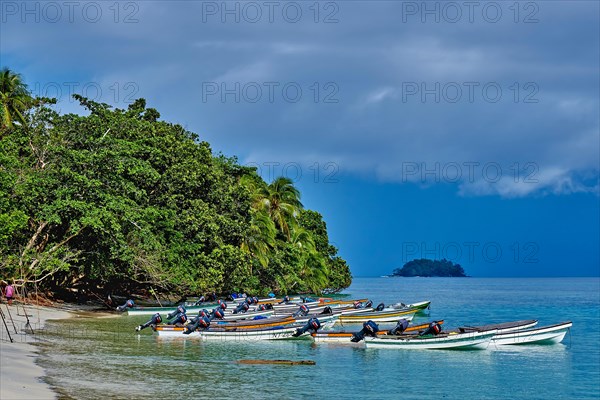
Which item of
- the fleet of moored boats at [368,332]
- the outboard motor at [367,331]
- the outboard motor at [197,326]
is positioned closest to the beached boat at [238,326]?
the fleet of moored boats at [368,332]

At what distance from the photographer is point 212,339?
30078 millimetres

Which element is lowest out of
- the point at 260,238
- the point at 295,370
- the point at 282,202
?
the point at 295,370

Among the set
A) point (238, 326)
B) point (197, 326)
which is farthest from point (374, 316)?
point (197, 326)

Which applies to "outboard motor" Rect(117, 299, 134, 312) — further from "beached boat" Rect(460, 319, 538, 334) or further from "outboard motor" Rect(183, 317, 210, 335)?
"beached boat" Rect(460, 319, 538, 334)

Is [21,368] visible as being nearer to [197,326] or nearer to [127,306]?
[197,326]

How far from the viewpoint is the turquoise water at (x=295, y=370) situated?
18766mm

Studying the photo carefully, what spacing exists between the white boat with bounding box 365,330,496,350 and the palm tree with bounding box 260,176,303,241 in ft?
119

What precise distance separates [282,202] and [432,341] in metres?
38.9

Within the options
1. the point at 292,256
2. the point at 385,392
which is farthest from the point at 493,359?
the point at 292,256

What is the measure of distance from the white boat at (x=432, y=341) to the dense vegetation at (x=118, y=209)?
584 inches

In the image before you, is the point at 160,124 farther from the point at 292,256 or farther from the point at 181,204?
the point at 292,256

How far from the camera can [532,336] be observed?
30.7m

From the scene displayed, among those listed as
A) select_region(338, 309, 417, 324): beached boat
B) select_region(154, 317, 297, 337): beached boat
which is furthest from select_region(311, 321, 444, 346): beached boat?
select_region(338, 309, 417, 324): beached boat

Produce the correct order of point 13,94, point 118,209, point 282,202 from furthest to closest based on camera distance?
point 282,202
point 13,94
point 118,209
